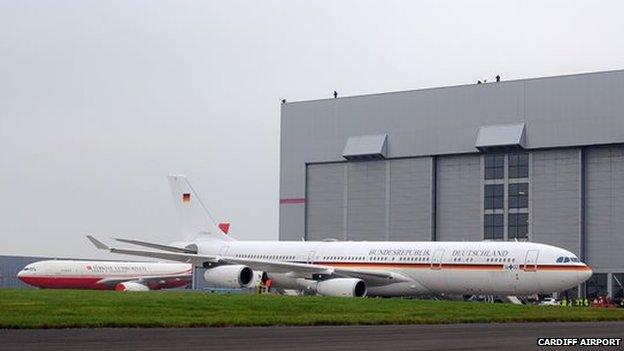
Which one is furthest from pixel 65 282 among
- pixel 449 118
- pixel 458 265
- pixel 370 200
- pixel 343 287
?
pixel 458 265

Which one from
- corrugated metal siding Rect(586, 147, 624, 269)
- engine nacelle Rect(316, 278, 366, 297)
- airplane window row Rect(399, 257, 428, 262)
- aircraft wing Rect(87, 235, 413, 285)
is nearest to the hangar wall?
corrugated metal siding Rect(586, 147, 624, 269)

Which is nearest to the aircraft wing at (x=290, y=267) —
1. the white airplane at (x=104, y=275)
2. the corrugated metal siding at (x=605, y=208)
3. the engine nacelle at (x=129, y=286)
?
the white airplane at (x=104, y=275)

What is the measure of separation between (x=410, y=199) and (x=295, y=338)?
68.1m

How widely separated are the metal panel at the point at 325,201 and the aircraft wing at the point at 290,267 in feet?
108

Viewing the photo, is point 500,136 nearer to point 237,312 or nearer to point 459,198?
point 459,198

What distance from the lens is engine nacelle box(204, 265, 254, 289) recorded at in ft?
201

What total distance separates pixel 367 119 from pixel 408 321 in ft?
201

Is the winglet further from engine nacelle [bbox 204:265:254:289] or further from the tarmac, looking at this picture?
the tarmac

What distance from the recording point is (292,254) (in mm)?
66875

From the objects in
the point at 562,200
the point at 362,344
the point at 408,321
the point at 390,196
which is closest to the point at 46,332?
the point at 362,344

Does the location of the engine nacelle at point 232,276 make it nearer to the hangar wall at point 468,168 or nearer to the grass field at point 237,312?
the grass field at point 237,312

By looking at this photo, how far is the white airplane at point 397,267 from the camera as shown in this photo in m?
56.0

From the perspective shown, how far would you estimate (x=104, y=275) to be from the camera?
9212cm

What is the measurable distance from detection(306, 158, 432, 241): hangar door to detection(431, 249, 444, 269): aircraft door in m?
32.6
